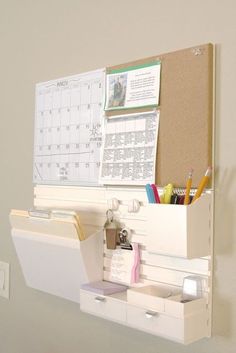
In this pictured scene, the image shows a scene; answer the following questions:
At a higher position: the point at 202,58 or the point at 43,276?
the point at 202,58

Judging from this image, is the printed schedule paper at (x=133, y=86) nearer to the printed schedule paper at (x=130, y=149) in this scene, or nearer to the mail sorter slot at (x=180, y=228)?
the printed schedule paper at (x=130, y=149)

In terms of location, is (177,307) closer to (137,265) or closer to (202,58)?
(137,265)

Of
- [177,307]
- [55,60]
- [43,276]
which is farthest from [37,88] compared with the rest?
[177,307]

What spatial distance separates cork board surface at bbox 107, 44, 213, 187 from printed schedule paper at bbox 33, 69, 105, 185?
177 mm

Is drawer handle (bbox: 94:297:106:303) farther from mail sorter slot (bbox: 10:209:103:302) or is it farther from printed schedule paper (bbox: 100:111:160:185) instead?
printed schedule paper (bbox: 100:111:160:185)

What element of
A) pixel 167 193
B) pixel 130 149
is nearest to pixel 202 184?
pixel 167 193

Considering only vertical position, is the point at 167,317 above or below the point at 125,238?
below

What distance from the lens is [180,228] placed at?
792 mm

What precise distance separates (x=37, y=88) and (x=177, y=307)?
0.73 meters

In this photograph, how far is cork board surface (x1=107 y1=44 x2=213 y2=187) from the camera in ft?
2.73

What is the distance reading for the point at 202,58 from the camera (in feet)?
2.76

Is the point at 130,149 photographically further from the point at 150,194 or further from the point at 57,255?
the point at 57,255

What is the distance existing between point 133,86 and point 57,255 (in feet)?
1.42

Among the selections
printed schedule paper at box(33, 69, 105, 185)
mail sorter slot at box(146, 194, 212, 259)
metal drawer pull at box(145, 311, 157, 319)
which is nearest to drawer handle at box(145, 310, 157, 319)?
metal drawer pull at box(145, 311, 157, 319)
